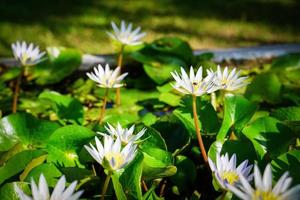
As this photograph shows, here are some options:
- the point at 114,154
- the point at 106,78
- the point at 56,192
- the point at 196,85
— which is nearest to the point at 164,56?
the point at 106,78

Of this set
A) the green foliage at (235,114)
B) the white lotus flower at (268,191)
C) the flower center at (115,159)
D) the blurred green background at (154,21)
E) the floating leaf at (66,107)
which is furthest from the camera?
the blurred green background at (154,21)

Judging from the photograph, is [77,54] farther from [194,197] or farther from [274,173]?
[274,173]

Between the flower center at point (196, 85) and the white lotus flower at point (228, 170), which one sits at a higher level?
the flower center at point (196, 85)

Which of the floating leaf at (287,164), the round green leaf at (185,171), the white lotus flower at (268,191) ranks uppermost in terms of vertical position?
the white lotus flower at (268,191)

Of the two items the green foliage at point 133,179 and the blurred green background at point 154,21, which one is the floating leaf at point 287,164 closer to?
the green foliage at point 133,179

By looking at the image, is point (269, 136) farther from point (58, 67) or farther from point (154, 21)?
point (154, 21)

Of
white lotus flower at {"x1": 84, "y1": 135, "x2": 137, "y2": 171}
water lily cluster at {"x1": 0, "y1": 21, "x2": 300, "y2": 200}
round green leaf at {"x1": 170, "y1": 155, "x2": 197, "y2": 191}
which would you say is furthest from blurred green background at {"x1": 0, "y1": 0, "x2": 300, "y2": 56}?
white lotus flower at {"x1": 84, "y1": 135, "x2": 137, "y2": 171}

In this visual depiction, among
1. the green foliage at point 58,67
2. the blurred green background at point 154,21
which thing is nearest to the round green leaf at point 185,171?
the green foliage at point 58,67
